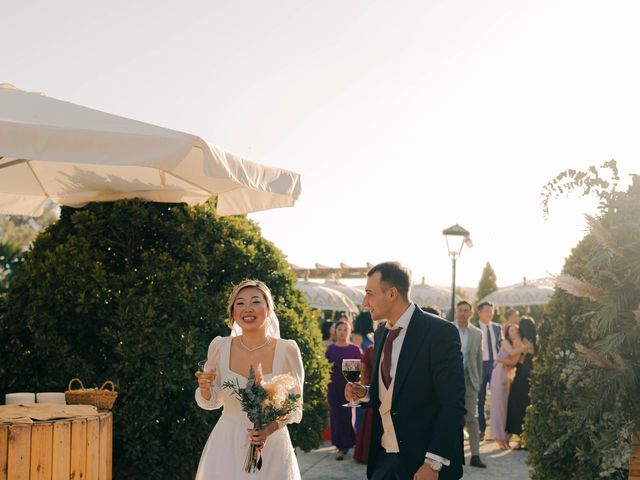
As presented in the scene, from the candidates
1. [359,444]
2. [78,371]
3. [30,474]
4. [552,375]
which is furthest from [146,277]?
[359,444]

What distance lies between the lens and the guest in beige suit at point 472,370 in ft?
39.2

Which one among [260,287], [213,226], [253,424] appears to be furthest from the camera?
[213,226]

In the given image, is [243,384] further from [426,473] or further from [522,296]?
[522,296]

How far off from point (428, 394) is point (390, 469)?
49 centimetres

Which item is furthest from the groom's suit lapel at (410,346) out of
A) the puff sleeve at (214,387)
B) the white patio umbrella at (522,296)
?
the white patio umbrella at (522,296)

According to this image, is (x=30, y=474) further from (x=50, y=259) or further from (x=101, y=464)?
(x=50, y=259)

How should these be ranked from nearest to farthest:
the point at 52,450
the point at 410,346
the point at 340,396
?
the point at 410,346 < the point at 52,450 < the point at 340,396

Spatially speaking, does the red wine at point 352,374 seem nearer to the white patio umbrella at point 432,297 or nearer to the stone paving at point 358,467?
the stone paving at point 358,467

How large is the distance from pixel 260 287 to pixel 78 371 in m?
2.94

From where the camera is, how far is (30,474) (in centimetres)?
595

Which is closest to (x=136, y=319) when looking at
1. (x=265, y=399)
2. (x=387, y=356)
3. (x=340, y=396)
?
(x=265, y=399)

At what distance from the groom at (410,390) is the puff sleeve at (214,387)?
1050 mm

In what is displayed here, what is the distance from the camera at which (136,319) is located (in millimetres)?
7797

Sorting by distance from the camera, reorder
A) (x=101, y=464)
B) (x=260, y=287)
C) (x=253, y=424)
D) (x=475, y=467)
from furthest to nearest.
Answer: (x=475, y=467) < (x=101, y=464) < (x=260, y=287) < (x=253, y=424)
